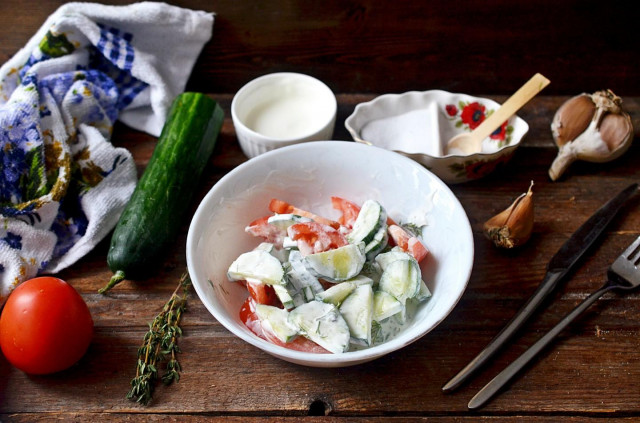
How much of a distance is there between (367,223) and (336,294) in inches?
7.1

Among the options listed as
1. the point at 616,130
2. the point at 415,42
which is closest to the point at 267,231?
the point at 415,42

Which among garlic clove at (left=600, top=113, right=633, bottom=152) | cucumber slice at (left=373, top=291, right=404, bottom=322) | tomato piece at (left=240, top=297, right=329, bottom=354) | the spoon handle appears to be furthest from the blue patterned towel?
garlic clove at (left=600, top=113, right=633, bottom=152)

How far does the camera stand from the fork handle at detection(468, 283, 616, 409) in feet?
3.48

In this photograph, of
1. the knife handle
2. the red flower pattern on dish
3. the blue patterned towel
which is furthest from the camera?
the red flower pattern on dish

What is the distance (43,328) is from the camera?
3.39 feet

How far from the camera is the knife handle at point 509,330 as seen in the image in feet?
3.57

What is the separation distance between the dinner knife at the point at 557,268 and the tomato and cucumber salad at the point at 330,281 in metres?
0.15

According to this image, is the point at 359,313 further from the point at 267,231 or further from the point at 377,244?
the point at 267,231

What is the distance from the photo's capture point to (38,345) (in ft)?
3.37

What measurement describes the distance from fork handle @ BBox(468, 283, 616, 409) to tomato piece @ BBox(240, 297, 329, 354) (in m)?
0.30

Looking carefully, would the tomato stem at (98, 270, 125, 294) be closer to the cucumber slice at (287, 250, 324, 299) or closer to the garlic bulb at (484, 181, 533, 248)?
the cucumber slice at (287, 250, 324, 299)

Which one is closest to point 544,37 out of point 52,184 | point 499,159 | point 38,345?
point 499,159

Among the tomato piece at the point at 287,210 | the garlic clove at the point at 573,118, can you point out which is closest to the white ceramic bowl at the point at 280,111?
the tomato piece at the point at 287,210

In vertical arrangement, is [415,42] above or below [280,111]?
above
